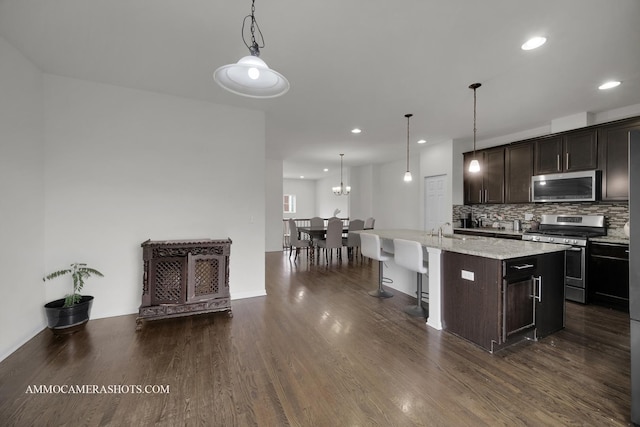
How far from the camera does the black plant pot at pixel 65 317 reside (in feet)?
8.71

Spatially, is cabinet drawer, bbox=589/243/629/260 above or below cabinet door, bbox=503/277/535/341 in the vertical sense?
above

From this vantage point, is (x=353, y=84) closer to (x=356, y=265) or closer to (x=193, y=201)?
(x=193, y=201)

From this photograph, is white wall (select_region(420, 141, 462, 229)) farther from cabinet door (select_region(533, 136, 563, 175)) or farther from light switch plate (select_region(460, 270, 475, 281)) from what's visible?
light switch plate (select_region(460, 270, 475, 281))

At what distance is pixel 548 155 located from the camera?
434 cm

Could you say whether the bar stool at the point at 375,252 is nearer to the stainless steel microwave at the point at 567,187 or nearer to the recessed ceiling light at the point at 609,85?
the stainless steel microwave at the point at 567,187

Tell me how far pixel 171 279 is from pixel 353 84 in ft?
9.85

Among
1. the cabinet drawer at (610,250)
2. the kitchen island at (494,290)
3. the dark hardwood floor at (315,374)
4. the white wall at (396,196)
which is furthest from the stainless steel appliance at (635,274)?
the white wall at (396,196)

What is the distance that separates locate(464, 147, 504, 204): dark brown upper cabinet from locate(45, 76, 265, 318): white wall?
13.8 ft

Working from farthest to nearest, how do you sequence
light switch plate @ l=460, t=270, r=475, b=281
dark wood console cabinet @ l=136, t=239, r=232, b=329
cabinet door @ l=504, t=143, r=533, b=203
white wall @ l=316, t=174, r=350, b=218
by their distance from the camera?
white wall @ l=316, t=174, r=350, b=218
cabinet door @ l=504, t=143, r=533, b=203
dark wood console cabinet @ l=136, t=239, r=232, b=329
light switch plate @ l=460, t=270, r=475, b=281

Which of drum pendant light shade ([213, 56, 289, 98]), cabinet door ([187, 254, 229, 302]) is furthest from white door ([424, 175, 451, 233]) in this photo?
drum pendant light shade ([213, 56, 289, 98])

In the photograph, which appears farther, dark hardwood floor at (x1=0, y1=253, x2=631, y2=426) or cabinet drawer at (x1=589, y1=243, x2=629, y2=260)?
cabinet drawer at (x1=589, y1=243, x2=629, y2=260)

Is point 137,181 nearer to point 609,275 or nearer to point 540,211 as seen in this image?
point 609,275

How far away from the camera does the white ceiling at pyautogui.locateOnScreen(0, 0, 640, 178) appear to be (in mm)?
1955

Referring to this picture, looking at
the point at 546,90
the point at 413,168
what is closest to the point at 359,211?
the point at 413,168
